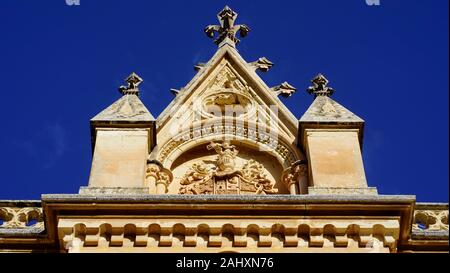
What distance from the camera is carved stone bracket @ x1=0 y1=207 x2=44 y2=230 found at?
728 inches

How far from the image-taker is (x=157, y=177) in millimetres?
19328

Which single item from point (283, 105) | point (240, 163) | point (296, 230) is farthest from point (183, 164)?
point (296, 230)

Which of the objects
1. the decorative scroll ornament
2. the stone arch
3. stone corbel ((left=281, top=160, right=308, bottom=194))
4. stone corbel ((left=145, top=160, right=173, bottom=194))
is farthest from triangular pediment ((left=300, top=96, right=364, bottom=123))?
stone corbel ((left=145, top=160, right=173, bottom=194))

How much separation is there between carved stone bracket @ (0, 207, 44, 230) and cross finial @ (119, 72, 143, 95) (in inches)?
146

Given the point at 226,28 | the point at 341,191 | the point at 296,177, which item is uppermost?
the point at 226,28

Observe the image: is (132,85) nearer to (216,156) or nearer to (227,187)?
(216,156)

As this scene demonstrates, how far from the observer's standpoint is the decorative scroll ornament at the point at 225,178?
19.3 m

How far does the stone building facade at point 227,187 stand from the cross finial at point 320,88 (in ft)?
0.08

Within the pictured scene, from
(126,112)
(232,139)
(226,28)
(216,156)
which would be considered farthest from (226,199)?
(226,28)

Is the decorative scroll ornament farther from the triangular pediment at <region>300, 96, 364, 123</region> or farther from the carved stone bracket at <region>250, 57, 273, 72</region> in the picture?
the carved stone bracket at <region>250, 57, 273, 72</region>

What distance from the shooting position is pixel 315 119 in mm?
19938

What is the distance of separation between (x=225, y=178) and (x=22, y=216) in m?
3.58
